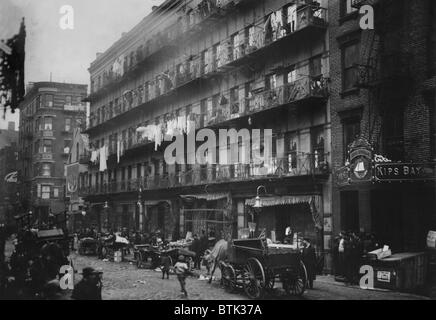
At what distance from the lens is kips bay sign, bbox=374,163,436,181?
15156mm

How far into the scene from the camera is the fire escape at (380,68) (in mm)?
17266

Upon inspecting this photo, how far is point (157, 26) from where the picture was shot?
119 feet

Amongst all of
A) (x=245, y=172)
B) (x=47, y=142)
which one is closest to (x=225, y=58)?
(x=245, y=172)

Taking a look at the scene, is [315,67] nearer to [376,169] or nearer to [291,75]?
[291,75]

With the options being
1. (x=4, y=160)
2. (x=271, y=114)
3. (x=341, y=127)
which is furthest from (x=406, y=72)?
(x=4, y=160)

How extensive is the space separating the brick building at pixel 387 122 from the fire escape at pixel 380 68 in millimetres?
34

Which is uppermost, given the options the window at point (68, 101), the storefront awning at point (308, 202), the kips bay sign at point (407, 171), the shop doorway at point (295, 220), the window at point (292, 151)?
the window at point (68, 101)

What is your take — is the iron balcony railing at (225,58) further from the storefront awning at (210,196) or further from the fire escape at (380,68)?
the storefront awning at (210,196)

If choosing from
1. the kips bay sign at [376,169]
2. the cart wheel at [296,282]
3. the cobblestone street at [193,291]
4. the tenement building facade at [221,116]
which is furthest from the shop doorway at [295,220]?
the cart wheel at [296,282]

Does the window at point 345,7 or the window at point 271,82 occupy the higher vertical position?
the window at point 345,7

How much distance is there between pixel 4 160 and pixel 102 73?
69.6ft

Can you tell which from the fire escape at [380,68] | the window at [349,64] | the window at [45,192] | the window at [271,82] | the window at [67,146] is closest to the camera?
the fire escape at [380,68]

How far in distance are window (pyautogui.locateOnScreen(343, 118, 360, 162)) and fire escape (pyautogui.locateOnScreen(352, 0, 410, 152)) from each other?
68 cm
